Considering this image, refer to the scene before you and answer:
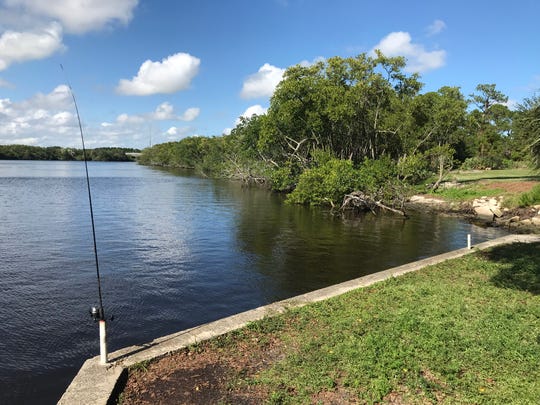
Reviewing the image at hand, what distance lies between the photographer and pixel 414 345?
7566 millimetres

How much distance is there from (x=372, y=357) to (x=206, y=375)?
9.50 ft

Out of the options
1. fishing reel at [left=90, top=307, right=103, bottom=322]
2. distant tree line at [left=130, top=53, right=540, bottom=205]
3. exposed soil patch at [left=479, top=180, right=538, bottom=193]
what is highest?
distant tree line at [left=130, top=53, right=540, bottom=205]

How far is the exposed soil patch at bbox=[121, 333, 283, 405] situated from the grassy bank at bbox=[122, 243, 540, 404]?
17mm

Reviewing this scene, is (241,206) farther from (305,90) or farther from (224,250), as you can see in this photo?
(224,250)

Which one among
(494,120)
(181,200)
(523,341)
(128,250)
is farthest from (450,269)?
(494,120)

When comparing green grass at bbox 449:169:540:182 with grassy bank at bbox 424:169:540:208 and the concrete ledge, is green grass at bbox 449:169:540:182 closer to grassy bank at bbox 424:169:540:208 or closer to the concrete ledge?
grassy bank at bbox 424:169:540:208

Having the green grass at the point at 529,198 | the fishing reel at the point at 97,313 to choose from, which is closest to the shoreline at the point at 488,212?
the green grass at the point at 529,198

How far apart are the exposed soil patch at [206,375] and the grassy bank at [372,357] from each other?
0.06 feet

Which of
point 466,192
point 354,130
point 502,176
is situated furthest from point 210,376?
point 502,176

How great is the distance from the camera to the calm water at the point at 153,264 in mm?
9922

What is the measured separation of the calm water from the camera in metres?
9.92

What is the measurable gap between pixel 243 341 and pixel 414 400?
3451 mm

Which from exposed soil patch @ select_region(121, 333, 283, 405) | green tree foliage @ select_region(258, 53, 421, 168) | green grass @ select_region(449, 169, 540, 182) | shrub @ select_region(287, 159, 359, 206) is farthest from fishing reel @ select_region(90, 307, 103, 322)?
green grass @ select_region(449, 169, 540, 182)

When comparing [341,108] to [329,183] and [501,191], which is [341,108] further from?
[501,191]
